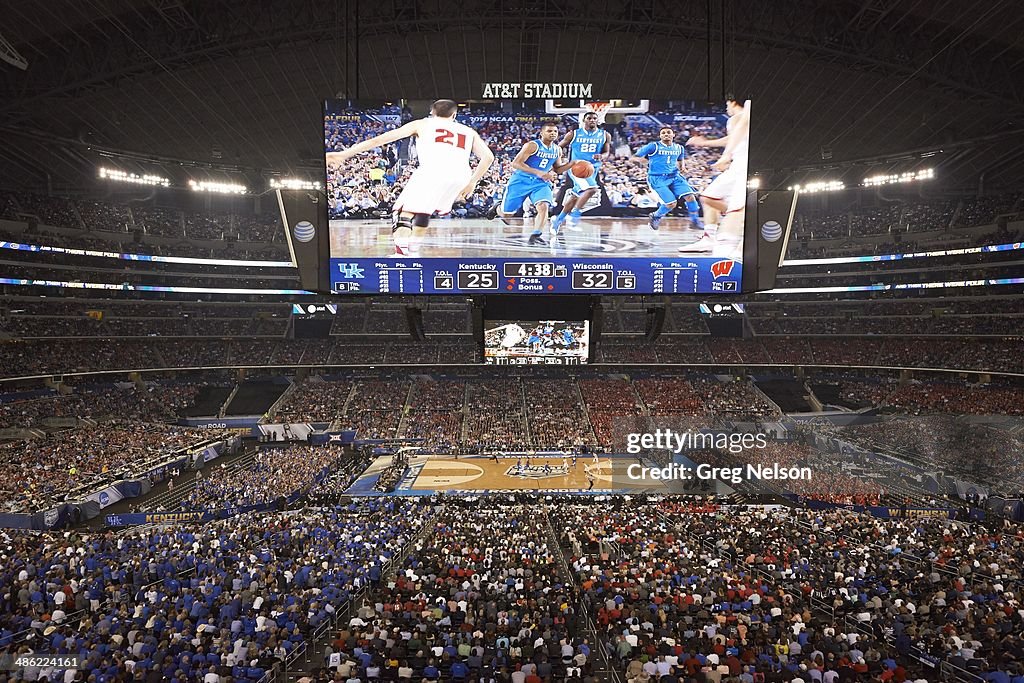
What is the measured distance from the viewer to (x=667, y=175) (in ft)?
33.8

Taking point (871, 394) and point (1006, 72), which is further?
point (871, 394)

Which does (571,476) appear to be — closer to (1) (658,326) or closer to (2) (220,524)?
(2) (220,524)

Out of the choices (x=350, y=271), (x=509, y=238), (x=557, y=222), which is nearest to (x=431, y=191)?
(x=509, y=238)

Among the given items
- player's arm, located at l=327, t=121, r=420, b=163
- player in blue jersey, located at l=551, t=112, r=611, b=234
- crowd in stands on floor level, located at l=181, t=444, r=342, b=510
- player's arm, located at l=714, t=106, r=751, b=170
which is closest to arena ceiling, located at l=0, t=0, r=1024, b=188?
player's arm, located at l=714, t=106, r=751, b=170

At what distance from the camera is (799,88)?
33.2 meters

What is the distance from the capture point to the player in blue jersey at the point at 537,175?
10.3 metres

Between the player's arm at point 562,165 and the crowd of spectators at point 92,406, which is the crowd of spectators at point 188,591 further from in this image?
the crowd of spectators at point 92,406

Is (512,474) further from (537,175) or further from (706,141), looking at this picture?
(706,141)

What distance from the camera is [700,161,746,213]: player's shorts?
10227 millimetres

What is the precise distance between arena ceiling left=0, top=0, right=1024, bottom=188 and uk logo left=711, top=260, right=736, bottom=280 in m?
12.2

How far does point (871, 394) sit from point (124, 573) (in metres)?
52.8

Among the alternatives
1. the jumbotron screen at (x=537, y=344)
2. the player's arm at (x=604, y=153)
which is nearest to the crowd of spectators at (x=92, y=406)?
the jumbotron screen at (x=537, y=344)

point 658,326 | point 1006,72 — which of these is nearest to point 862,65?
point 1006,72

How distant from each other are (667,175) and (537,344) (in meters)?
5.94
